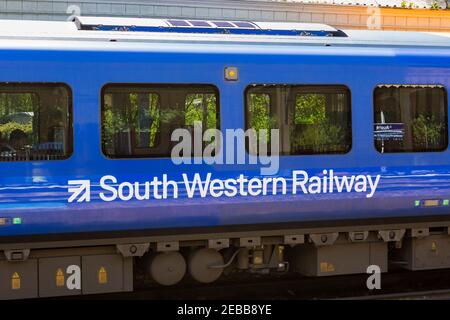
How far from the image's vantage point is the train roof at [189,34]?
6.50 meters

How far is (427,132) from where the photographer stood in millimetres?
7395

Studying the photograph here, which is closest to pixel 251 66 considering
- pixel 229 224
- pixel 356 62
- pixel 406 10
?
pixel 356 62

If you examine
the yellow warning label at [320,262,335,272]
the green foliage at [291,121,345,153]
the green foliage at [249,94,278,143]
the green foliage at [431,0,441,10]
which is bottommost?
the yellow warning label at [320,262,335,272]

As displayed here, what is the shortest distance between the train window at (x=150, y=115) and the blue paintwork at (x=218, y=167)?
93 mm

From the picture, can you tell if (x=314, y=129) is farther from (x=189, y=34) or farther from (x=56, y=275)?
(x=56, y=275)

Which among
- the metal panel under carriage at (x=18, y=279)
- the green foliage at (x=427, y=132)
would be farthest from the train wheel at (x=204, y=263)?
the green foliage at (x=427, y=132)

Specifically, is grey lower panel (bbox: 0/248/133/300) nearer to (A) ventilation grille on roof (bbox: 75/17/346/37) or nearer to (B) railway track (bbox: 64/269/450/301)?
(B) railway track (bbox: 64/269/450/301)

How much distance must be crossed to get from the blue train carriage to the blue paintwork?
1cm

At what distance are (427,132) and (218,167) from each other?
2.55 metres

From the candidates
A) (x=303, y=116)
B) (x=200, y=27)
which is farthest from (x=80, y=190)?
(x=303, y=116)

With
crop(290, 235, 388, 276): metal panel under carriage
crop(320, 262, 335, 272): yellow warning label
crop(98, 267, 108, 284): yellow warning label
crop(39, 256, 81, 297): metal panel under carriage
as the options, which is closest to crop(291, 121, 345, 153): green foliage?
crop(290, 235, 388, 276): metal panel under carriage

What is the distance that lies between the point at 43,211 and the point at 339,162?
3179mm

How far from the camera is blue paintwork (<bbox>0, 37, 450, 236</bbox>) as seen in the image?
20.6 ft

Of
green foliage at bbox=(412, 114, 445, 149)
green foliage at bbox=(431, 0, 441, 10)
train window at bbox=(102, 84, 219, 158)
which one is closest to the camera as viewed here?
train window at bbox=(102, 84, 219, 158)
